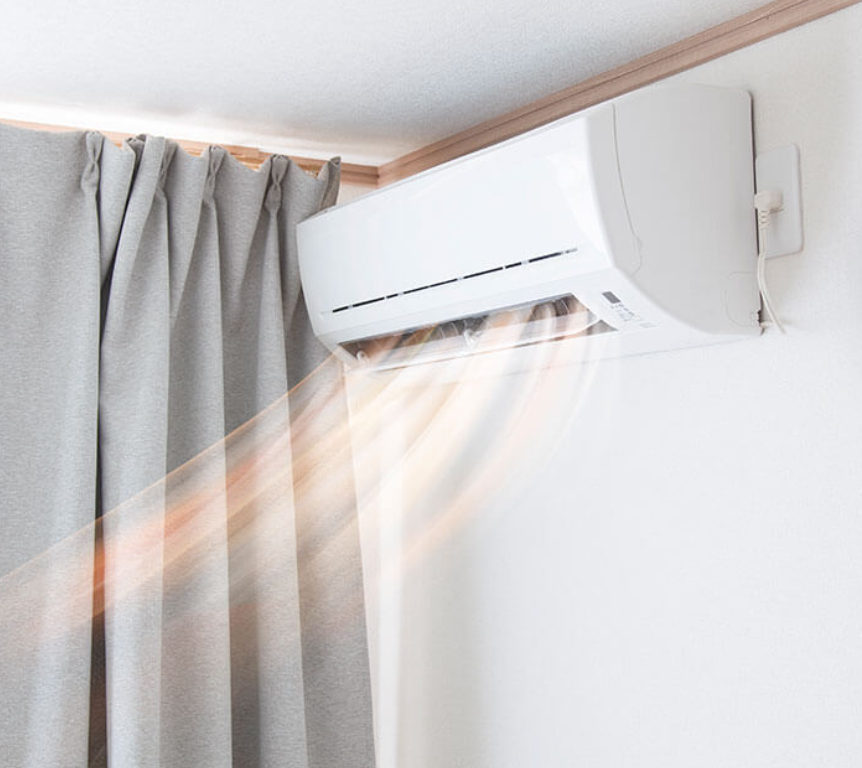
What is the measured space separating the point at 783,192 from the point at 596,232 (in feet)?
1.06

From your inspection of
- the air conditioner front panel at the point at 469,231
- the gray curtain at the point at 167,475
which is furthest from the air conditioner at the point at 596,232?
A: the gray curtain at the point at 167,475

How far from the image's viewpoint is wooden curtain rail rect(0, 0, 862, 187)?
1.61m

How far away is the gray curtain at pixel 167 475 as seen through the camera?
6.20 ft

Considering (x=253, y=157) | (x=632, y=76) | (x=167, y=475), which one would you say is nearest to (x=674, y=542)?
(x=632, y=76)

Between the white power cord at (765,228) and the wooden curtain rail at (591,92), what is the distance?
0.25 metres

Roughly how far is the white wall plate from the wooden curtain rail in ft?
0.60

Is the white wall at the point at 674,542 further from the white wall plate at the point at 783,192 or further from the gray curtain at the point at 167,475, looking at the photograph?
the gray curtain at the point at 167,475

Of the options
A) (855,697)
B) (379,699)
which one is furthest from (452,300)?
(379,699)

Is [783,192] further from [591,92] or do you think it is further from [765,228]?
[591,92]

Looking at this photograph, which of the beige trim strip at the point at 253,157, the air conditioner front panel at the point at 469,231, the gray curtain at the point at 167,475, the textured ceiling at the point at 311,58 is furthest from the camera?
the beige trim strip at the point at 253,157

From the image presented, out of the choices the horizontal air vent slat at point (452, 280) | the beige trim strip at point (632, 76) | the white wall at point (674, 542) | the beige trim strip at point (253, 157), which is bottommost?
the white wall at point (674, 542)

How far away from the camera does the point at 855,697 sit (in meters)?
1.50

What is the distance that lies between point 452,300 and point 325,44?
45 cm

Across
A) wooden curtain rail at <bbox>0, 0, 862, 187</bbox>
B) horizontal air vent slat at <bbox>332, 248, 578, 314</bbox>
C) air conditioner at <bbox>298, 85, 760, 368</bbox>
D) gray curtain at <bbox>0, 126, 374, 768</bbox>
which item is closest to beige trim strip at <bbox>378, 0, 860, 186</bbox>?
wooden curtain rail at <bbox>0, 0, 862, 187</bbox>
